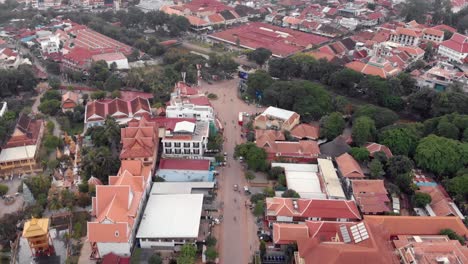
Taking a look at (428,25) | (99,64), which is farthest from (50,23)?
(428,25)

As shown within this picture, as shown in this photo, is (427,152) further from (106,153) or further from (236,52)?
(236,52)

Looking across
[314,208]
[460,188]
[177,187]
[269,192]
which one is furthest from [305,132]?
[177,187]

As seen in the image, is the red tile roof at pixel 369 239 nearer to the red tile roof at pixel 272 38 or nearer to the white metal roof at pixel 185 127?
the white metal roof at pixel 185 127

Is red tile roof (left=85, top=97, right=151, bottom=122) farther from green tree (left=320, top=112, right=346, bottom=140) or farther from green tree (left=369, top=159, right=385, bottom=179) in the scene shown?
green tree (left=369, top=159, right=385, bottom=179)

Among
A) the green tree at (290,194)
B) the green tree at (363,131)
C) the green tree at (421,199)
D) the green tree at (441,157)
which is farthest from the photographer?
the green tree at (363,131)

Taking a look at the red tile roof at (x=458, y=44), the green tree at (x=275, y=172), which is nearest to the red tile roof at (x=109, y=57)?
the green tree at (x=275, y=172)
